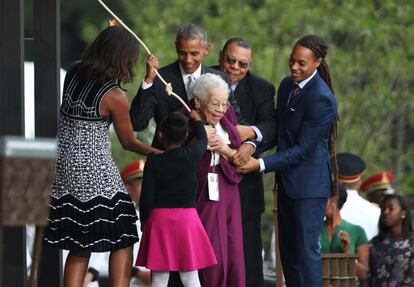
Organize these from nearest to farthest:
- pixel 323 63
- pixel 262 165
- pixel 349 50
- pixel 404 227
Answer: pixel 262 165 < pixel 323 63 < pixel 404 227 < pixel 349 50

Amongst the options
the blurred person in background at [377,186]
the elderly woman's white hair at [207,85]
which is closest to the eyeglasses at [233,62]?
the elderly woman's white hair at [207,85]

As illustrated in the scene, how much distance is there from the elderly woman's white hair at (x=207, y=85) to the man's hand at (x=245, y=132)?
0.43 metres

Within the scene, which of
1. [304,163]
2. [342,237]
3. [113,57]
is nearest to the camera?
[113,57]

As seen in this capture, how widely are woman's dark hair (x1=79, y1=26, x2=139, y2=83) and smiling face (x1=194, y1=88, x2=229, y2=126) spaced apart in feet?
2.01

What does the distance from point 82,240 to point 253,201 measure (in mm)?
1461

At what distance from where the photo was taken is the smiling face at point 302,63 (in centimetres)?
905

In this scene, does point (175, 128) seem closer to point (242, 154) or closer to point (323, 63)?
point (242, 154)

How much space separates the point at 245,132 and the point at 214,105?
0.49 metres

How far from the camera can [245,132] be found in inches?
356

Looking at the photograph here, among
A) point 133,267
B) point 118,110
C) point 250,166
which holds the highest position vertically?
point 118,110

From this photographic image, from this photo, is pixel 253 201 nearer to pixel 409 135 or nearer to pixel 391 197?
pixel 391 197

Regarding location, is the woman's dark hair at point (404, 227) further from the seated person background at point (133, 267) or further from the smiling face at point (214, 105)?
the smiling face at point (214, 105)

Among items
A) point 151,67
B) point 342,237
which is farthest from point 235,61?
point 342,237

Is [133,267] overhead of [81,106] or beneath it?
beneath
